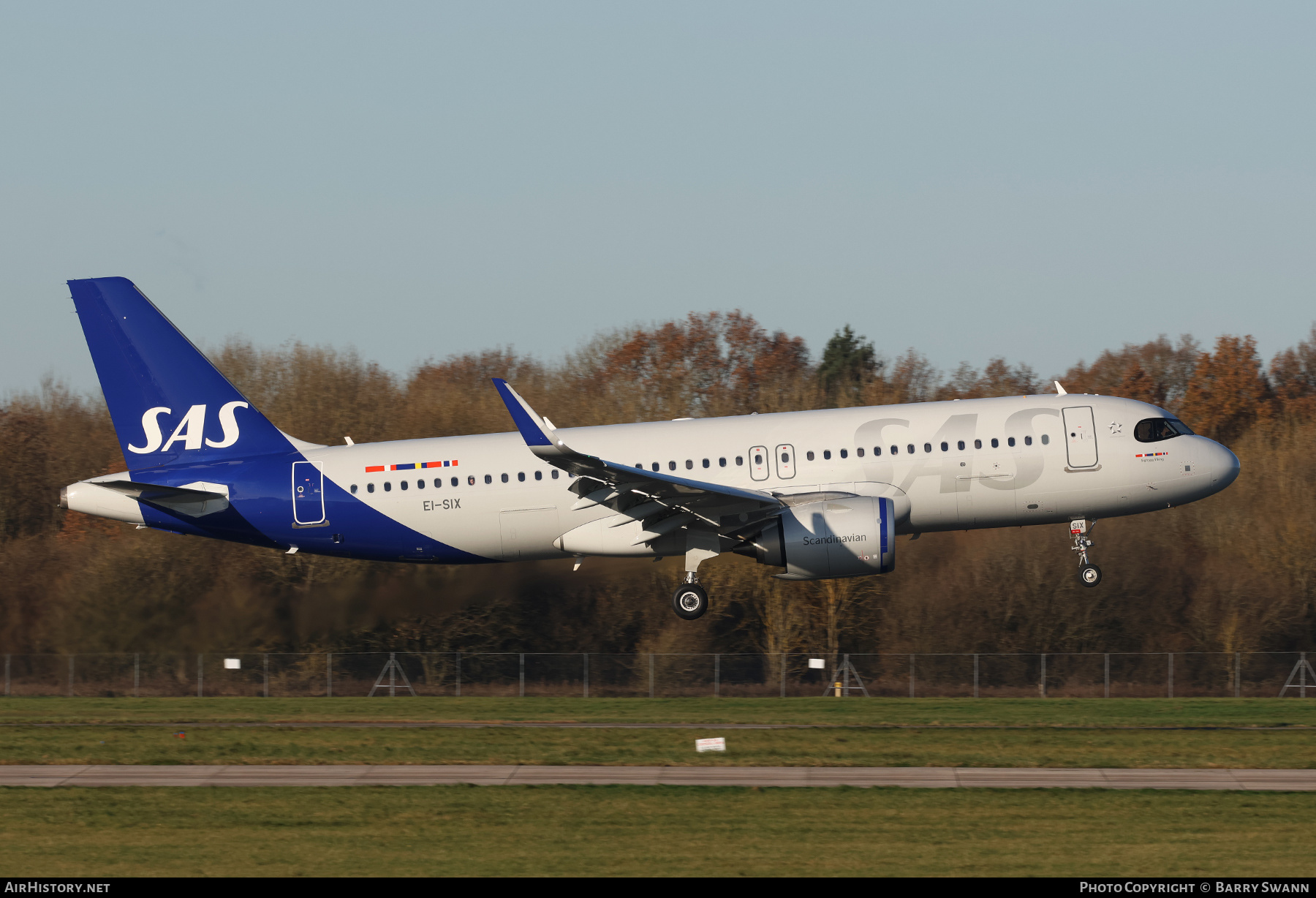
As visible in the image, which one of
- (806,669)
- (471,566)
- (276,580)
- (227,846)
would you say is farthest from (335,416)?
(227,846)

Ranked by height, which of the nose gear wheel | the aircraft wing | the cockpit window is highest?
the cockpit window

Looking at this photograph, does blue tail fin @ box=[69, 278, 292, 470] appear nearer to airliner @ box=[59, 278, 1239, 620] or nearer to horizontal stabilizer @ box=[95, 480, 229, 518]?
airliner @ box=[59, 278, 1239, 620]

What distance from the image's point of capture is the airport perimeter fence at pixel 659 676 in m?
44.2

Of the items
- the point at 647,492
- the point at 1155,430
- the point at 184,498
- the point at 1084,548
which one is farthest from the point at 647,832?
the point at 1155,430

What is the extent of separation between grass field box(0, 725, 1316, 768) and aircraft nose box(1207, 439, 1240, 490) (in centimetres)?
605

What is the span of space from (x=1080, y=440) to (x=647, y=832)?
55.7 feet

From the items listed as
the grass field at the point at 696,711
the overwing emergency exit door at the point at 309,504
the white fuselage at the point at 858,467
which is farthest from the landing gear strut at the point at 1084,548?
the overwing emergency exit door at the point at 309,504

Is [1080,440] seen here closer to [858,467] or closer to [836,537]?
[858,467]

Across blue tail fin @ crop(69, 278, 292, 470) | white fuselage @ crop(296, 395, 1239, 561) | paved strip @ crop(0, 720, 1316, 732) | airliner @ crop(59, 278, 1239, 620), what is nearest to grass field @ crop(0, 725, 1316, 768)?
paved strip @ crop(0, 720, 1316, 732)

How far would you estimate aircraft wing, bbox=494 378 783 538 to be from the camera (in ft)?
99.1

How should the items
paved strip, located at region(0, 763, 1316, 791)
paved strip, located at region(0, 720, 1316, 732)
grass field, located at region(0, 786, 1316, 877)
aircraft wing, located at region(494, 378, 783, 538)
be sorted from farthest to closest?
paved strip, located at region(0, 720, 1316, 732), aircraft wing, located at region(494, 378, 783, 538), paved strip, located at region(0, 763, 1316, 791), grass field, located at region(0, 786, 1316, 877)

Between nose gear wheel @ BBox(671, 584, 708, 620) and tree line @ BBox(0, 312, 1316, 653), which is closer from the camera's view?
nose gear wheel @ BBox(671, 584, 708, 620)

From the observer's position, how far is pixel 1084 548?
3462cm

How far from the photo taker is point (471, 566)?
43.8 metres
